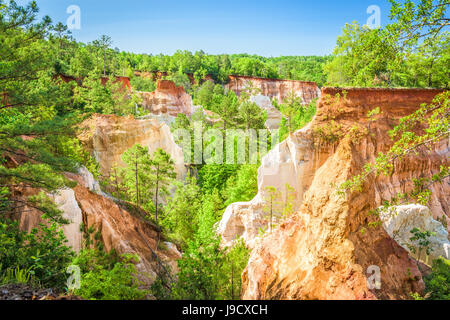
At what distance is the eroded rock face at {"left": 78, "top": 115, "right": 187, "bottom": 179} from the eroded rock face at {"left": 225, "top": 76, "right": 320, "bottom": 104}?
137 ft

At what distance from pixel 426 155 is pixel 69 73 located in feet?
124

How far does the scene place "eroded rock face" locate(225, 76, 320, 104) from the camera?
2502 inches

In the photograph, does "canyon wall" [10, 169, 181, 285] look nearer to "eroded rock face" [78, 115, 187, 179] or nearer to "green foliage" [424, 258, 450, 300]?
"green foliage" [424, 258, 450, 300]

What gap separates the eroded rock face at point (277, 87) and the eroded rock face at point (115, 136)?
137 feet

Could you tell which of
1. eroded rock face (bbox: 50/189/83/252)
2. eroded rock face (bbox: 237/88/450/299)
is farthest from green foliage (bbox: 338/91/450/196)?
eroded rock face (bbox: 50/189/83/252)

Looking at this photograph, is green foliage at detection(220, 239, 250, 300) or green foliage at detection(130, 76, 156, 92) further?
green foliage at detection(130, 76, 156, 92)

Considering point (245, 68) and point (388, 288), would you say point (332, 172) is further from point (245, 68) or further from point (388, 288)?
point (245, 68)

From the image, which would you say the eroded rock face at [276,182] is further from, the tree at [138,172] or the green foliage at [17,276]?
the green foliage at [17,276]

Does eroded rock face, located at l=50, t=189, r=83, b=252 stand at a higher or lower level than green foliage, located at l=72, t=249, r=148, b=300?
higher

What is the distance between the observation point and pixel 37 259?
6.82 m

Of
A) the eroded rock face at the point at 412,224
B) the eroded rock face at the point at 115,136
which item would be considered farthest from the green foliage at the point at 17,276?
the eroded rock face at the point at 115,136

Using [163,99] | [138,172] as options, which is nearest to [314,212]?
[138,172]

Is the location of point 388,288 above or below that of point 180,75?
below
